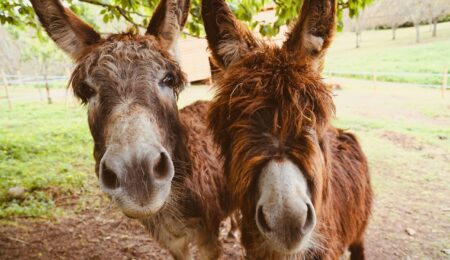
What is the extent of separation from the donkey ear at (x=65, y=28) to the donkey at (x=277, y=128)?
1.26m

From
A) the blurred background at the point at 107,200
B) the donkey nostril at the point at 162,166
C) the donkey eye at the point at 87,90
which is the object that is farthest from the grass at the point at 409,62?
the donkey nostril at the point at 162,166

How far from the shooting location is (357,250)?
3732 mm

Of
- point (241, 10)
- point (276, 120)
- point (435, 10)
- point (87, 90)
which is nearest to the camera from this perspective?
point (276, 120)

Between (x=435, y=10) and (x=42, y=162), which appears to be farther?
(x=435, y=10)

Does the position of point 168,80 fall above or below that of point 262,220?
above

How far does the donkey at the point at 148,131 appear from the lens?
1952mm

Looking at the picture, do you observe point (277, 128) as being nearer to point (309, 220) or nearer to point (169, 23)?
point (309, 220)

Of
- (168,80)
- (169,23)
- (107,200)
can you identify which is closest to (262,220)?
(168,80)

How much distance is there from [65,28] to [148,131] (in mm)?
1531

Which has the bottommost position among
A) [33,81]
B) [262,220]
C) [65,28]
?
[33,81]

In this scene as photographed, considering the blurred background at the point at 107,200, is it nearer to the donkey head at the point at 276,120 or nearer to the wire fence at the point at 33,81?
the donkey head at the point at 276,120

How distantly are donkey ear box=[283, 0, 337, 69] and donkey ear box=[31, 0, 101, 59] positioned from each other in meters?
1.79

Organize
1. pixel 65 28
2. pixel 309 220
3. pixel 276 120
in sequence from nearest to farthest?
1. pixel 309 220
2. pixel 276 120
3. pixel 65 28

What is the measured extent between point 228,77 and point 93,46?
133 cm
